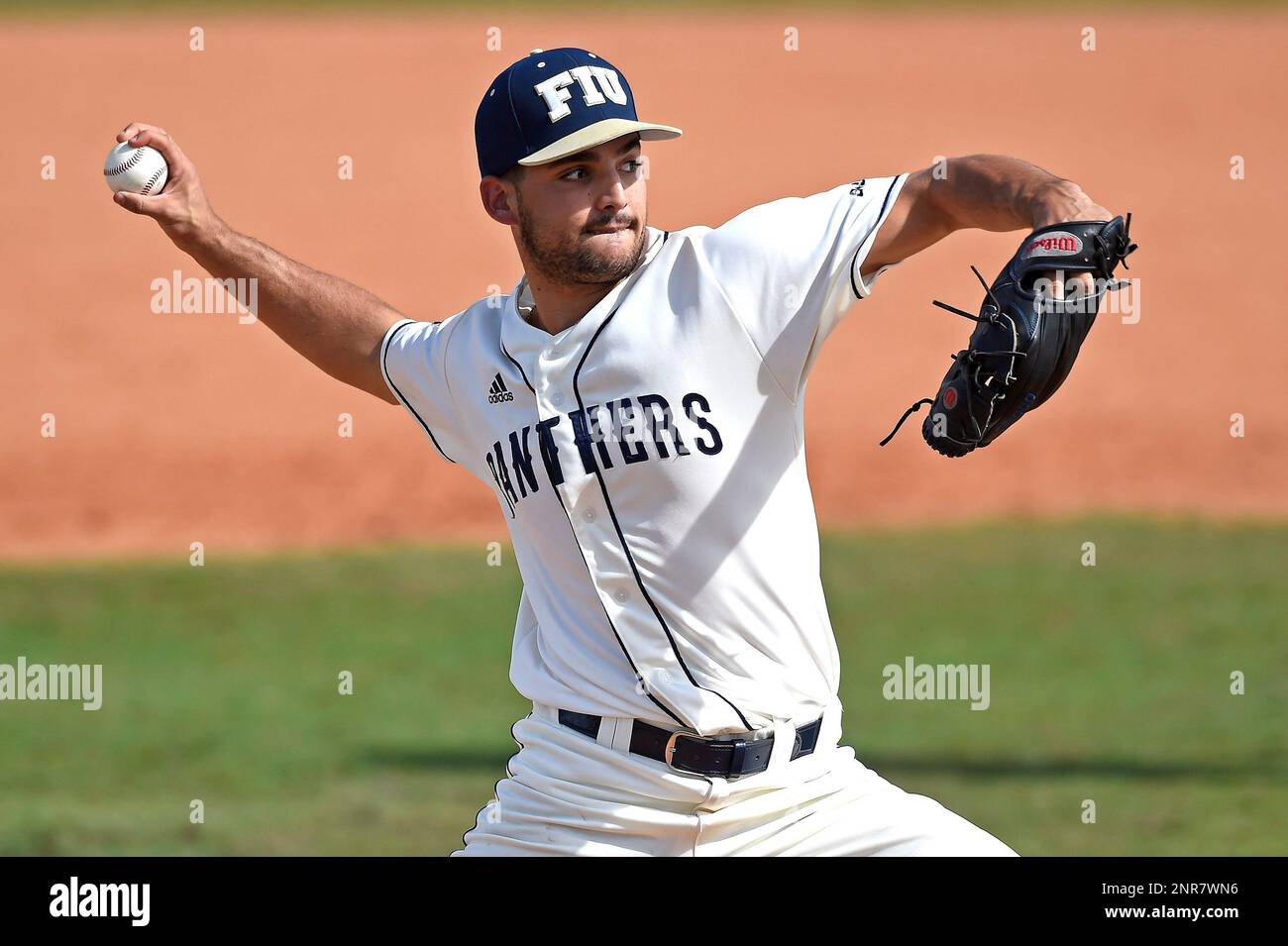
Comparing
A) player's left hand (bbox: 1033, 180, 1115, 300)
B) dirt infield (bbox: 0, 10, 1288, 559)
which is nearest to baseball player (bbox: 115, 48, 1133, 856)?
player's left hand (bbox: 1033, 180, 1115, 300)

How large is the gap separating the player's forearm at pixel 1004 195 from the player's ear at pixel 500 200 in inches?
37.9

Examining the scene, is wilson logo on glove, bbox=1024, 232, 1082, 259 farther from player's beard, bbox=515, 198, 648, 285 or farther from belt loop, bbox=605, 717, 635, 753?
belt loop, bbox=605, 717, 635, 753

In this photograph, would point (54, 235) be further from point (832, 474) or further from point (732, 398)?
point (732, 398)

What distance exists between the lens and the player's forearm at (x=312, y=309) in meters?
4.32

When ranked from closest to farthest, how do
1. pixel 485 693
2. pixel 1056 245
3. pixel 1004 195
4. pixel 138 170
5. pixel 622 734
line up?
pixel 1056 245 → pixel 1004 195 → pixel 622 734 → pixel 138 170 → pixel 485 693

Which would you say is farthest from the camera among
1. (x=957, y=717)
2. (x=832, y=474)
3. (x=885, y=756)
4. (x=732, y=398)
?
(x=832, y=474)

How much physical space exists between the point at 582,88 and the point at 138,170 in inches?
46.8

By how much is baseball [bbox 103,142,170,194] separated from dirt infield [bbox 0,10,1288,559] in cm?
800

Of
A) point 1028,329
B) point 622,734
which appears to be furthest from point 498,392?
point 1028,329

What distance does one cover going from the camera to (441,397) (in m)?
4.14

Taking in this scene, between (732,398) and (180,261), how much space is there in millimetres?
14201

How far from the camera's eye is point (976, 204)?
3467 millimetres

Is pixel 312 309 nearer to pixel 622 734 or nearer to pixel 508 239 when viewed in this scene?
pixel 622 734

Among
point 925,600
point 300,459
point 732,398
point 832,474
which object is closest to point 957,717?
point 925,600
